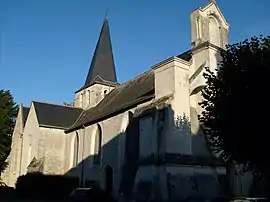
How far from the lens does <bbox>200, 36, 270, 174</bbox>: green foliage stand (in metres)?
12.3

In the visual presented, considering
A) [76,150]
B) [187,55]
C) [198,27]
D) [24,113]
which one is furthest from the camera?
[24,113]

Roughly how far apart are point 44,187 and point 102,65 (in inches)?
685

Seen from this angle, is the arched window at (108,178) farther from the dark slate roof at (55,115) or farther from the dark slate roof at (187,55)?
the dark slate roof at (187,55)

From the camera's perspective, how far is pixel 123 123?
83.5 feet

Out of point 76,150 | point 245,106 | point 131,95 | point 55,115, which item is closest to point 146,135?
point 131,95

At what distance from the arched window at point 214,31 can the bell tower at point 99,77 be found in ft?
50.7

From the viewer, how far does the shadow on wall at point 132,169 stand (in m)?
19.7

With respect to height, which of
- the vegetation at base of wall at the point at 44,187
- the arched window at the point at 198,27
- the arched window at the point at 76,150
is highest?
the arched window at the point at 198,27

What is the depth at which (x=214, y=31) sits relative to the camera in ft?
87.0

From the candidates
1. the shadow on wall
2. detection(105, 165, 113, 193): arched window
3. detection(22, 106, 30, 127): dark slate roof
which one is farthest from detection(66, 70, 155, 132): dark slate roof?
detection(22, 106, 30, 127): dark slate roof

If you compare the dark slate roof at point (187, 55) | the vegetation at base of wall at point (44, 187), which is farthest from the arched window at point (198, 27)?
the vegetation at base of wall at point (44, 187)

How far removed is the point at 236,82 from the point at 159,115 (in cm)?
801

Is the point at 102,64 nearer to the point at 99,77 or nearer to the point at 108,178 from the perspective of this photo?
the point at 99,77

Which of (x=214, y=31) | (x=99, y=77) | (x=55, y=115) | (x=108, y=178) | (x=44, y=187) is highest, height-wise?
(x=99, y=77)
